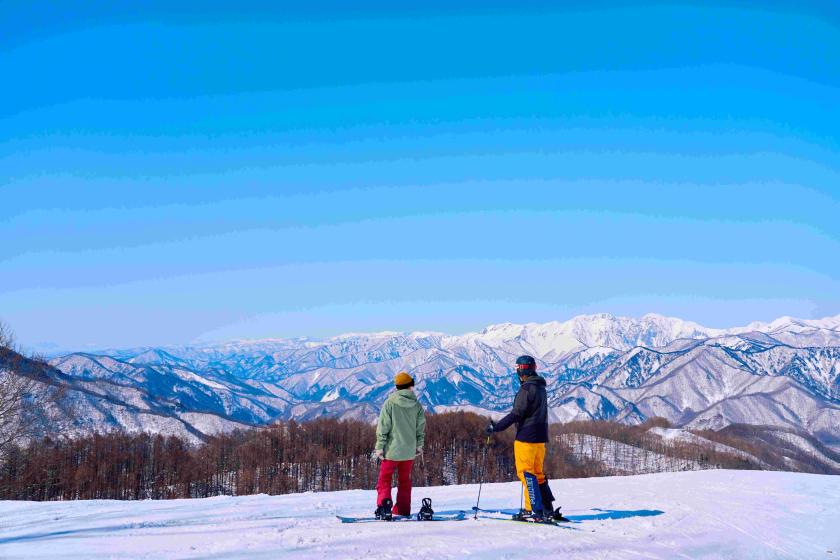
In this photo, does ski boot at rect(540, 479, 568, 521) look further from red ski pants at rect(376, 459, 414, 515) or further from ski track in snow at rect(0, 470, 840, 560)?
red ski pants at rect(376, 459, 414, 515)

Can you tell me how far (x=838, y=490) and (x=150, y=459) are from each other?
5148 inches

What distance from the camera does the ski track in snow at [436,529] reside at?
9242 mm

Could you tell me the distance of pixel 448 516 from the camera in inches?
510

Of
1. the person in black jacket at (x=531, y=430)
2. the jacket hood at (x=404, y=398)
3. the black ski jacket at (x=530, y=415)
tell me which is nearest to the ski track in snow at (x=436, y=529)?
the person in black jacket at (x=531, y=430)

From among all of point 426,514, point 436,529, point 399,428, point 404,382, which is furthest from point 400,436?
point 436,529

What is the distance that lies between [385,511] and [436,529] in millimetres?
1490

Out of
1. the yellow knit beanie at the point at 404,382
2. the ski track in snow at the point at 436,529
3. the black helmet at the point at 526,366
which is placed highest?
the black helmet at the point at 526,366

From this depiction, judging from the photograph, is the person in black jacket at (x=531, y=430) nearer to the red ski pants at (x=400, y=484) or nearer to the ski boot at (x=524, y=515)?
the ski boot at (x=524, y=515)

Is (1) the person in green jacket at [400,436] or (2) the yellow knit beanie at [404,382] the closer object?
(1) the person in green jacket at [400,436]

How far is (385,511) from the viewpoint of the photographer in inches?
471

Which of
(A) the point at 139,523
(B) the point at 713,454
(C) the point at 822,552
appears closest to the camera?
(C) the point at 822,552

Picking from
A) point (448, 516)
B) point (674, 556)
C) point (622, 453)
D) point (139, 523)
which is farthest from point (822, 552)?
point (622, 453)

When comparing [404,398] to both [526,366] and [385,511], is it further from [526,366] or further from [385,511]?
[526,366]

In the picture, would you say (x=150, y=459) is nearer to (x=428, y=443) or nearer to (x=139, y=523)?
(x=428, y=443)
